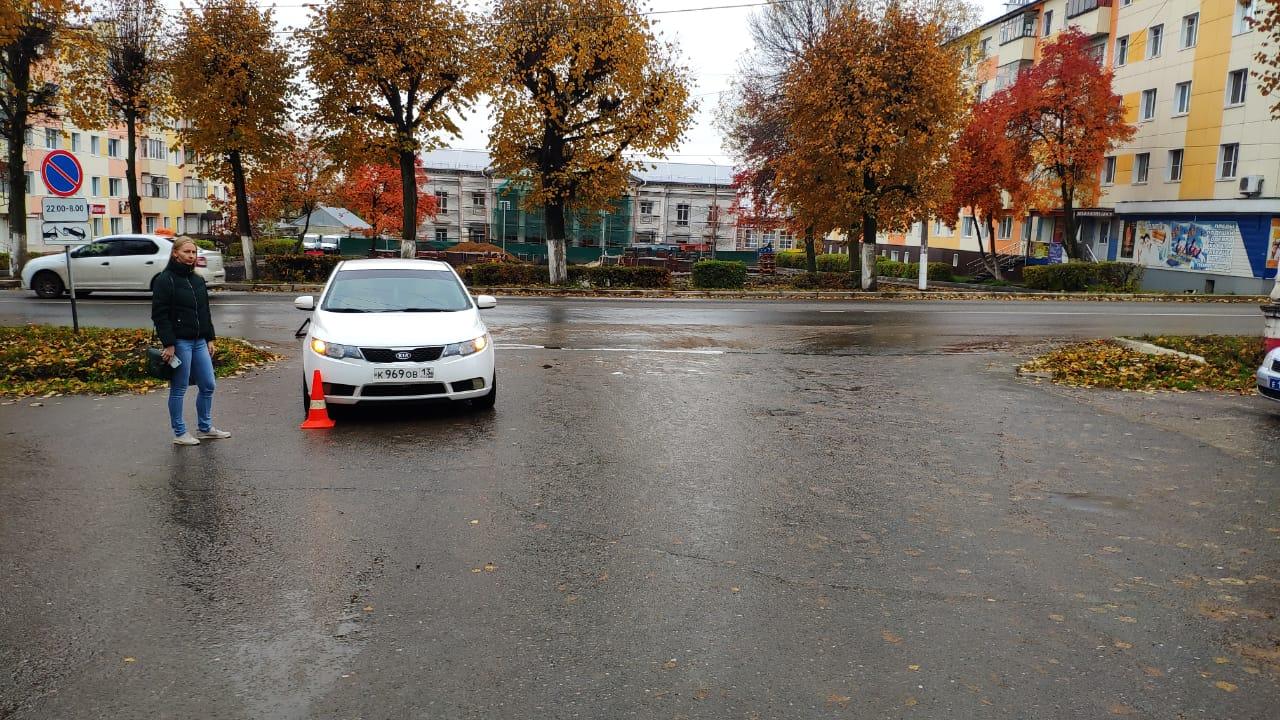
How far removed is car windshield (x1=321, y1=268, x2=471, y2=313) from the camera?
32.1ft

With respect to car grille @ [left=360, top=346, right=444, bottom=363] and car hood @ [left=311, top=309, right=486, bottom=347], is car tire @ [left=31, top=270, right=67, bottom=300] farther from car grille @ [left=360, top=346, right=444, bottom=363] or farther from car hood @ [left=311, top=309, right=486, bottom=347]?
car grille @ [left=360, top=346, right=444, bottom=363]

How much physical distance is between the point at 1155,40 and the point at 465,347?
139 feet

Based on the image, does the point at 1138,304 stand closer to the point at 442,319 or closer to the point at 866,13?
the point at 866,13

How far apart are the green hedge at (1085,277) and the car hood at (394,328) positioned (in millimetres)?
29416

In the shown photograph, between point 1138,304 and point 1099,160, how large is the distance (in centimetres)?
1215

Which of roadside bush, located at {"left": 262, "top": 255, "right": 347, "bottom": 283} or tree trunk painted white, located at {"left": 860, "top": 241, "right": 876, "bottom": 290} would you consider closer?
roadside bush, located at {"left": 262, "top": 255, "right": 347, "bottom": 283}

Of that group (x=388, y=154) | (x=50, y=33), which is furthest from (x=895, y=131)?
(x=50, y=33)

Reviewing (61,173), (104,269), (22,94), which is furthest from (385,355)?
(22,94)

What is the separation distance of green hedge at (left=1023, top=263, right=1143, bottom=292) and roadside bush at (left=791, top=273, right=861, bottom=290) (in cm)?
718

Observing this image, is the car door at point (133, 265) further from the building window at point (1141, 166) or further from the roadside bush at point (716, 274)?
the building window at point (1141, 166)

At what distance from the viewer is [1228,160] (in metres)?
37.2

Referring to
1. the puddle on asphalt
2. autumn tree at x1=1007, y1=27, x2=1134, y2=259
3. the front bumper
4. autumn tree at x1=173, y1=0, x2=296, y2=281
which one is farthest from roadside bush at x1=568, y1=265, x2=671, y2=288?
the puddle on asphalt

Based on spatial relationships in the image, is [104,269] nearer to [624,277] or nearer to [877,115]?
[624,277]

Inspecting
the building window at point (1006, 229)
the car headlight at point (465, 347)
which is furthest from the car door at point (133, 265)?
the building window at point (1006, 229)
